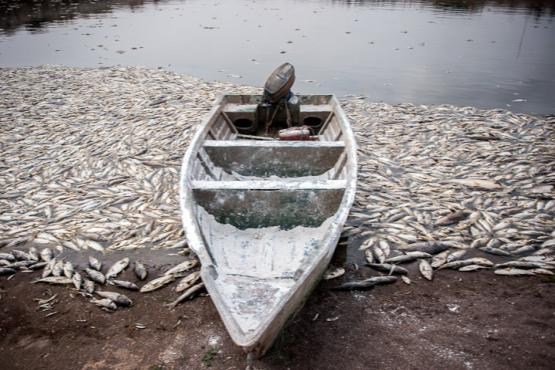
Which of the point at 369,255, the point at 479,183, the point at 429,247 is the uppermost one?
the point at 479,183

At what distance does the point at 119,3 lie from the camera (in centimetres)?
3481

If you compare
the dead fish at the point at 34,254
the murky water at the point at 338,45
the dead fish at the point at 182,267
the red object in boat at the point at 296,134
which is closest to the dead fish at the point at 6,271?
the dead fish at the point at 34,254

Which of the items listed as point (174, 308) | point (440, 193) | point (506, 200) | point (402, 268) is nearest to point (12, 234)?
point (174, 308)

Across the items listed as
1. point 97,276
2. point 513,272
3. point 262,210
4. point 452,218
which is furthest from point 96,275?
point 513,272

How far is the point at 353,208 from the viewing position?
19.5 ft

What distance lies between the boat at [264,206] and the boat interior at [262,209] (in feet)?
0.04

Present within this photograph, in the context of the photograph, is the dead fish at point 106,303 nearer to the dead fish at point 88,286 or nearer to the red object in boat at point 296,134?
the dead fish at point 88,286

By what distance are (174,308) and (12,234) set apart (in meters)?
2.85

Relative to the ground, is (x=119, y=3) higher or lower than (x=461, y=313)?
higher

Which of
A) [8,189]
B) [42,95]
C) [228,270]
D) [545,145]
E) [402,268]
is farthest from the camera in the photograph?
[42,95]

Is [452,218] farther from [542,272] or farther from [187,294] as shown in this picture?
[187,294]

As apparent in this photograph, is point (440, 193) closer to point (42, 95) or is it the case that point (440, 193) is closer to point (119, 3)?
point (42, 95)

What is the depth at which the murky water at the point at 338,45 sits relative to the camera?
13070 mm

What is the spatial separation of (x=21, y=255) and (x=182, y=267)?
2.07m
